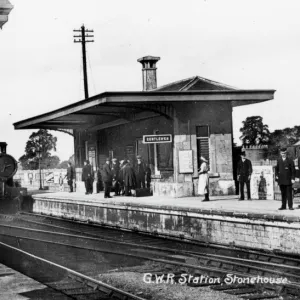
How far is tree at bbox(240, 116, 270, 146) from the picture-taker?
81.4m

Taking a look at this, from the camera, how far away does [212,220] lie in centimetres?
1232

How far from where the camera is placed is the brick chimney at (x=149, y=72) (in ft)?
70.1

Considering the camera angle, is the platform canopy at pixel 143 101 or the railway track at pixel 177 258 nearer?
the railway track at pixel 177 258

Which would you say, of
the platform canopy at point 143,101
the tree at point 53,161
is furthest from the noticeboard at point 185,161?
the tree at point 53,161

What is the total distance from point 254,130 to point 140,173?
65.7 m

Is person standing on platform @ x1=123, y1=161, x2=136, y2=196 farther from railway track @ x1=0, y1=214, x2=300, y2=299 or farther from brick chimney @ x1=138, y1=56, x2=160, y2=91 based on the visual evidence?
brick chimney @ x1=138, y1=56, x2=160, y2=91

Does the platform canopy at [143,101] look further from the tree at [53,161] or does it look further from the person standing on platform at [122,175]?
the tree at [53,161]

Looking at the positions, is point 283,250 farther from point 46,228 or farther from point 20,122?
point 20,122

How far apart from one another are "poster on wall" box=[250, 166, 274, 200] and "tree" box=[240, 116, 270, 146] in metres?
66.0

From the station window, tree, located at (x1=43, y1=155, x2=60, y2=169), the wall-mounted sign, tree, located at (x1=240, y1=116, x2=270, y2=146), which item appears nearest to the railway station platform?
the station window

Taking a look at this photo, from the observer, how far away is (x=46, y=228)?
16953 mm

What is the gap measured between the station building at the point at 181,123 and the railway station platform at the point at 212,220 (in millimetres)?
1051

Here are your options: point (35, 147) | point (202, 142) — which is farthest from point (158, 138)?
point (35, 147)

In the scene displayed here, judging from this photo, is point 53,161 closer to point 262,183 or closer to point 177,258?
point 262,183
